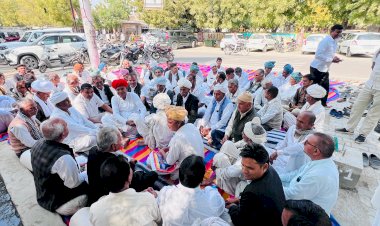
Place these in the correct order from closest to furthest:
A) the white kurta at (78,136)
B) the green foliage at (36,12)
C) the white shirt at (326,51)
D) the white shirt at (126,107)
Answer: the white kurta at (78,136) < the white shirt at (126,107) < the white shirt at (326,51) < the green foliage at (36,12)

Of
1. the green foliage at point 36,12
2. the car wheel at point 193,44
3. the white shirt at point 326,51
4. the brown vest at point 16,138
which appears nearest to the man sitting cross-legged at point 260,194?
the brown vest at point 16,138

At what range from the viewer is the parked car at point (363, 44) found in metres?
14.6

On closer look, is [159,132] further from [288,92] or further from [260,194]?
[288,92]

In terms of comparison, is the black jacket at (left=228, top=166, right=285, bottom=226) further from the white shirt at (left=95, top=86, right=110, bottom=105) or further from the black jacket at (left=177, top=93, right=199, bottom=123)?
the white shirt at (left=95, top=86, right=110, bottom=105)

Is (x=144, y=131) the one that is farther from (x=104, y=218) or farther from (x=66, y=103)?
(x=104, y=218)

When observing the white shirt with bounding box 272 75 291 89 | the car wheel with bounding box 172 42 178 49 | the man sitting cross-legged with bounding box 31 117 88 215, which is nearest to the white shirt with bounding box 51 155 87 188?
the man sitting cross-legged with bounding box 31 117 88 215

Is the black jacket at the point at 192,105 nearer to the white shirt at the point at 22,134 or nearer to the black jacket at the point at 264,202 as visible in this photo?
the white shirt at the point at 22,134

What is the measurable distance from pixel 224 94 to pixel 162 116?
1441mm

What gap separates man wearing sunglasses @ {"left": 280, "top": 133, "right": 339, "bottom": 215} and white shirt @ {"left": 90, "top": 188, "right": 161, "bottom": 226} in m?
1.35

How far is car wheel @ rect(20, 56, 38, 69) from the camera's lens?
11645 millimetres

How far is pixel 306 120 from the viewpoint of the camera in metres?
2.77

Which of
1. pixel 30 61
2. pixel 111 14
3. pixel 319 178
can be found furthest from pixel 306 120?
pixel 111 14

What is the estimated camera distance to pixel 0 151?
4293 millimetres

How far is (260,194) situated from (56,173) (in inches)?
77.6
